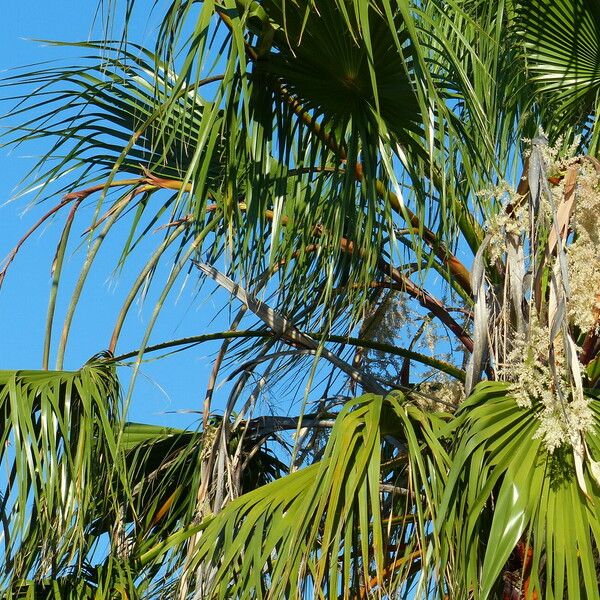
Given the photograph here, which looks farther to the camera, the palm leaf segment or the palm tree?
the palm leaf segment

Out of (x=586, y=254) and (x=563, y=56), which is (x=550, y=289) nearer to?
(x=586, y=254)

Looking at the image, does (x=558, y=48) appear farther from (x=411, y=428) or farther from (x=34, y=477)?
(x=34, y=477)

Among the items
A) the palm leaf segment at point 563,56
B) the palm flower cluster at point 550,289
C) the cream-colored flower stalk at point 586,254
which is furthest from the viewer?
the palm leaf segment at point 563,56

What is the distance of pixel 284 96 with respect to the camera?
12.5 feet

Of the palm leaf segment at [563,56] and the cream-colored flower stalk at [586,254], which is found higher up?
the palm leaf segment at [563,56]

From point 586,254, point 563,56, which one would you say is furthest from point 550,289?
point 563,56

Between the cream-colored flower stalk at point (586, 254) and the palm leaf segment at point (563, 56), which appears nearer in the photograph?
the cream-colored flower stalk at point (586, 254)

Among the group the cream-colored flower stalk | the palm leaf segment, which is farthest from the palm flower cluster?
the palm leaf segment

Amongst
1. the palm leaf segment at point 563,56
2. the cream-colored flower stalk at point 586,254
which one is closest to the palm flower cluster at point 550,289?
the cream-colored flower stalk at point 586,254

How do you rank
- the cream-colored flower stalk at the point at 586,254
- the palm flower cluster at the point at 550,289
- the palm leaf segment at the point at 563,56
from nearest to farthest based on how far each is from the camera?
1. the palm flower cluster at the point at 550,289
2. the cream-colored flower stalk at the point at 586,254
3. the palm leaf segment at the point at 563,56

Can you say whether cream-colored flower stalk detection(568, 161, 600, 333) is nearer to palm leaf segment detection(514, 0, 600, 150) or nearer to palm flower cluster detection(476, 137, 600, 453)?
palm flower cluster detection(476, 137, 600, 453)

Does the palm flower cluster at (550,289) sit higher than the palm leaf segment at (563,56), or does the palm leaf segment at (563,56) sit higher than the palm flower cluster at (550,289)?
the palm leaf segment at (563,56)

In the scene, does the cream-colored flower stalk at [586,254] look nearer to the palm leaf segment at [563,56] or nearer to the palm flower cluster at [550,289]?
the palm flower cluster at [550,289]

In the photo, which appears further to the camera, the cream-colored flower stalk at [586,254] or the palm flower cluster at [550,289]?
the cream-colored flower stalk at [586,254]
